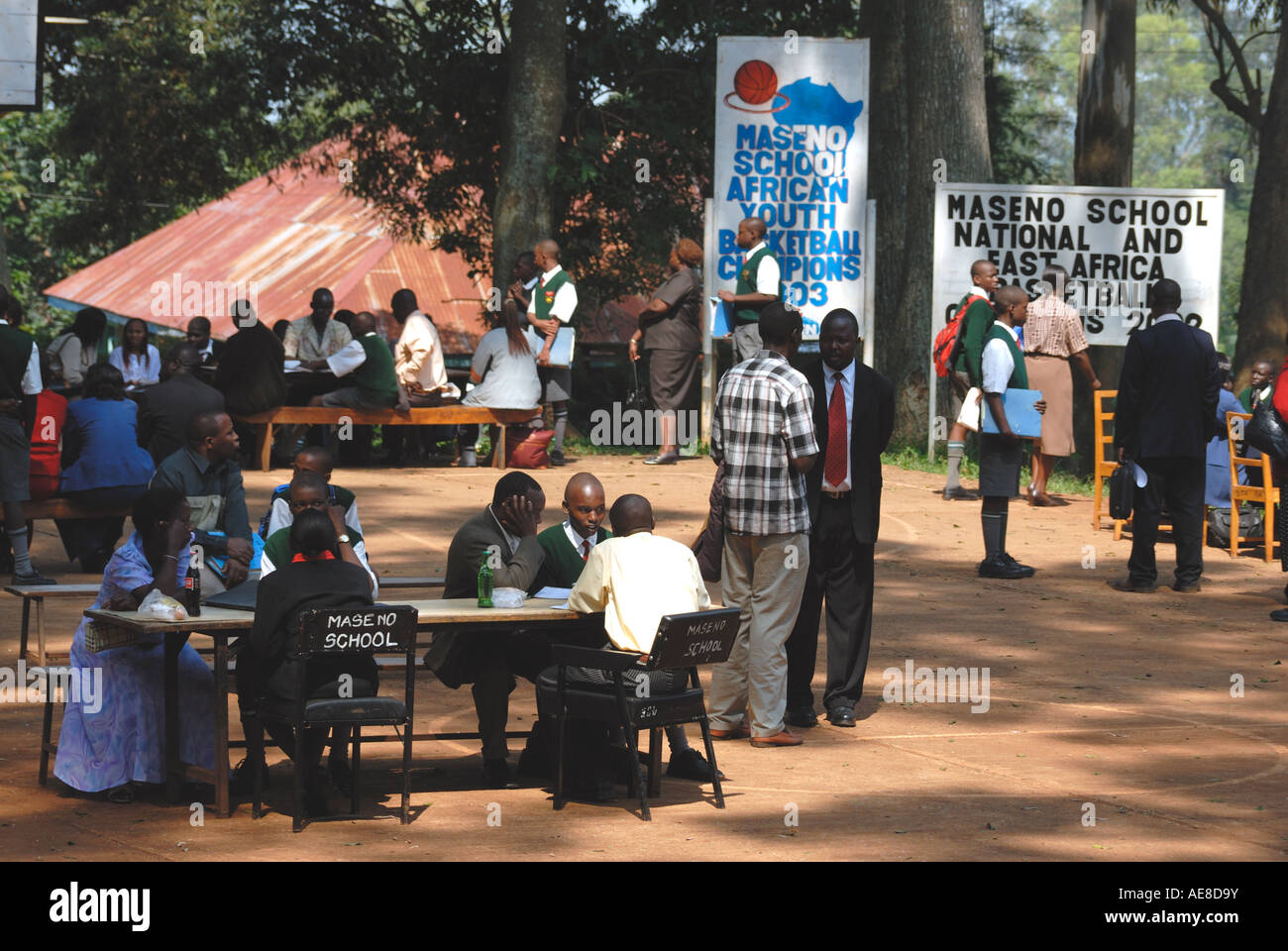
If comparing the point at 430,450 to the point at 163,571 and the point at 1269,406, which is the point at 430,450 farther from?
the point at 163,571

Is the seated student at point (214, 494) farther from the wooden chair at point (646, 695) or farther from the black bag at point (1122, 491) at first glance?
the black bag at point (1122, 491)

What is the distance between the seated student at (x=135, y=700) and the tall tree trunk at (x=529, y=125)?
12.5 meters

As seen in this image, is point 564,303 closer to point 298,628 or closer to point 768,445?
point 768,445

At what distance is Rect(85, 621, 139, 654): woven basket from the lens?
7445 millimetres

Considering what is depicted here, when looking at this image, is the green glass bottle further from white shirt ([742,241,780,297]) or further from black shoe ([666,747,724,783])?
white shirt ([742,241,780,297])

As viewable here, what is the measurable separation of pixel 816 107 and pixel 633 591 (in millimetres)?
12671

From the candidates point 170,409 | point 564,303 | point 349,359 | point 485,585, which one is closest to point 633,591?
point 485,585

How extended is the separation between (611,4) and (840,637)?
14.6m

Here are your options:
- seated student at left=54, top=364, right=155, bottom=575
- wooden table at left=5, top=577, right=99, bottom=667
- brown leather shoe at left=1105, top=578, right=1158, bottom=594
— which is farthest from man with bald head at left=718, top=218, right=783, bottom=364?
wooden table at left=5, top=577, right=99, bottom=667

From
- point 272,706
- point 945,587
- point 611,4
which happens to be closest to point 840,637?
point 272,706

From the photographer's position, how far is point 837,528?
29.2 ft

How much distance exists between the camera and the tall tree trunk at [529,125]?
20.0m

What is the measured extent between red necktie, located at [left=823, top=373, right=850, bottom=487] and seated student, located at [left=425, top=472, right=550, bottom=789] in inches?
59.1

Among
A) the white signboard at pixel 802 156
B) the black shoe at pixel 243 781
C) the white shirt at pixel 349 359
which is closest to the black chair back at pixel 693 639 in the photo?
the black shoe at pixel 243 781
